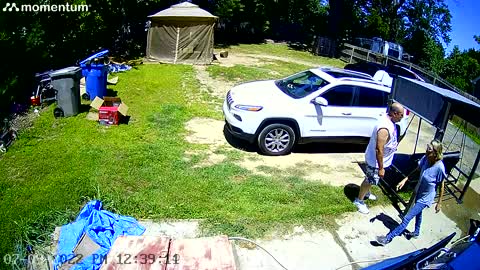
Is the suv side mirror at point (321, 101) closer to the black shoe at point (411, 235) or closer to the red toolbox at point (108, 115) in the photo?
the black shoe at point (411, 235)

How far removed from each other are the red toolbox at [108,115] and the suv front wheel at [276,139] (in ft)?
11.9

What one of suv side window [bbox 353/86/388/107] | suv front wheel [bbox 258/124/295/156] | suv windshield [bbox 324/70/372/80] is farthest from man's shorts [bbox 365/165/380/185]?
suv windshield [bbox 324/70/372/80]

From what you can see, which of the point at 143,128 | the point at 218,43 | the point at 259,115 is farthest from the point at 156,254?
the point at 218,43

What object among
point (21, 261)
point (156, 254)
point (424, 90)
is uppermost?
point (424, 90)

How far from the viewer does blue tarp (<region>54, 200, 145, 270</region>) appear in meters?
4.57

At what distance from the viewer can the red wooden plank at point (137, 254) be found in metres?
3.84

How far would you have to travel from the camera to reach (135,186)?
639 centimetres

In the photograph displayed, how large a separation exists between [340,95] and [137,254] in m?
5.48

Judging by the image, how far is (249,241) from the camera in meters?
5.25

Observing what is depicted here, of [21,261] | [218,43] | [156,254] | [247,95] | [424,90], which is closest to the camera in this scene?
[156,254]

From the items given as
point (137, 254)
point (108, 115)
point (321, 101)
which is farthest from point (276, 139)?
point (137, 254)

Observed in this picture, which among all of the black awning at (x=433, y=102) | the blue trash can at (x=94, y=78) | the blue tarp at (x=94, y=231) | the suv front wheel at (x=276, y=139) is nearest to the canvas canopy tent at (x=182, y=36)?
the blue trash can at (x=94, y=78)

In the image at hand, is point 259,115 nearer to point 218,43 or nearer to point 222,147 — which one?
point 222,147

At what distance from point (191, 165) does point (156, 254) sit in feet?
10.8
